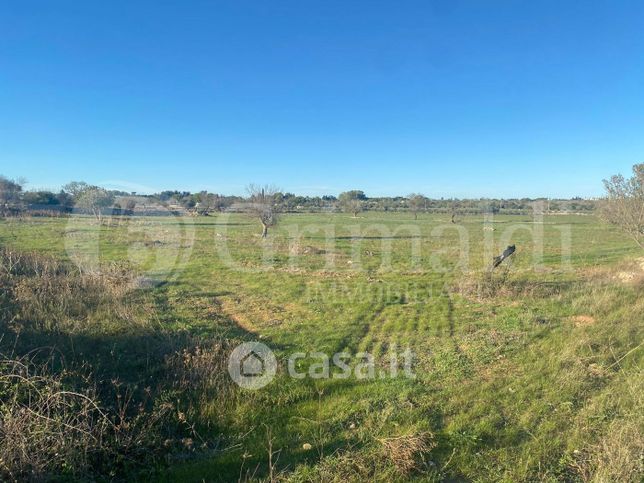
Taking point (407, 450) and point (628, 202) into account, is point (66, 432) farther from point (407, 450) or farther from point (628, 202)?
point (628, 202)

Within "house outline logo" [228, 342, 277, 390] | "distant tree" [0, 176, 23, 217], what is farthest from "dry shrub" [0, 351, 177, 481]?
"distant tree" [0, 176, 23, 217]

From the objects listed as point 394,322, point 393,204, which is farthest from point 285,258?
point 393,204

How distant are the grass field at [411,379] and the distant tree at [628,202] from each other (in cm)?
270

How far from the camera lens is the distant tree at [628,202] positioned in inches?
568

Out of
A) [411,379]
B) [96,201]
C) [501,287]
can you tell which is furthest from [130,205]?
[411,379]

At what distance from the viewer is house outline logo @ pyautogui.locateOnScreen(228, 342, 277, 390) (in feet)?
19.6

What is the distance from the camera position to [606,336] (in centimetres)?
734

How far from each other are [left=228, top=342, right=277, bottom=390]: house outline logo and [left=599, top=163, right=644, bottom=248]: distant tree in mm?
→ 15457

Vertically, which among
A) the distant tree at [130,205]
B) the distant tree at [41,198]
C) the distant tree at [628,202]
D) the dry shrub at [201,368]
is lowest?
the dry shrub at [201,368]

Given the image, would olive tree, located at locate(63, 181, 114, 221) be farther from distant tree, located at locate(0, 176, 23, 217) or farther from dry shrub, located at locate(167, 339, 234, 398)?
dry shrub, located at locate(167, 339, 234, 398)

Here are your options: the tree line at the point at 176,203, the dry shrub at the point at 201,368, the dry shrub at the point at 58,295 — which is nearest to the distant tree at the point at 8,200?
the tree line at the point at 176,203

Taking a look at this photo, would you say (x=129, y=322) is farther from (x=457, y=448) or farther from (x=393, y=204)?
(x=393, y=204)

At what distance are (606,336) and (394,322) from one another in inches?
169

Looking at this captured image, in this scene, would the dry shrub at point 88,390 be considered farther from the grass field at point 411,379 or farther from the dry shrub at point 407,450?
the dry shrub at point 407,450
